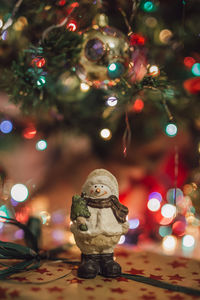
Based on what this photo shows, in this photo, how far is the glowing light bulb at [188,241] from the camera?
124cm

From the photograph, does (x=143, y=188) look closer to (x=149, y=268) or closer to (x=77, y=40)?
(x=149, y=268)

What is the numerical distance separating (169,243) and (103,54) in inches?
33.4

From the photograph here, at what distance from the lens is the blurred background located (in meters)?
0.82

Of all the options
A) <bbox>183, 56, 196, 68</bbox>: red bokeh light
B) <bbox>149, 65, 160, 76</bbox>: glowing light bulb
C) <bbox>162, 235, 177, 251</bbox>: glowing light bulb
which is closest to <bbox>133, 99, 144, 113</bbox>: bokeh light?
<bbox>183, 56, 196, 68</bbox>: red bokeh light

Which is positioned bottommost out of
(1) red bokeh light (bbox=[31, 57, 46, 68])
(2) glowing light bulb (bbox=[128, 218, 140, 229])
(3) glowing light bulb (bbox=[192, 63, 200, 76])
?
(2) glowing light bulb (bbox=[128, 218, 140, 229])

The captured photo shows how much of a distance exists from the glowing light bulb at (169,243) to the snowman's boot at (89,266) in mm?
586

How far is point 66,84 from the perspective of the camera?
1.09 m

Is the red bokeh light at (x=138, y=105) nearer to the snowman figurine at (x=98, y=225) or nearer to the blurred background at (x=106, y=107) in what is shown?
the blurred background at (x=106, y=107)

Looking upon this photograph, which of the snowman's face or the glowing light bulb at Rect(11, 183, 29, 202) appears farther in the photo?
the glowing light bulb at Rect(11, 183, 29, 202)

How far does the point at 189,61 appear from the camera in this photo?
3.79 ft

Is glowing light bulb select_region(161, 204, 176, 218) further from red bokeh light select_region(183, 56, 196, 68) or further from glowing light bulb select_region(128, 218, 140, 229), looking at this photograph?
red bokeh light select_region(183, 56, 196, 68)

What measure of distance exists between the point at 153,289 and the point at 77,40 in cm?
67

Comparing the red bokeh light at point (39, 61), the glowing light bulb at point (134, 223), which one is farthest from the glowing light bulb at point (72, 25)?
the glowing light bulb at point (134, 223)

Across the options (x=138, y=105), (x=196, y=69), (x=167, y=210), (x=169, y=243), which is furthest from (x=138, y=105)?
(x=169, y=243)
